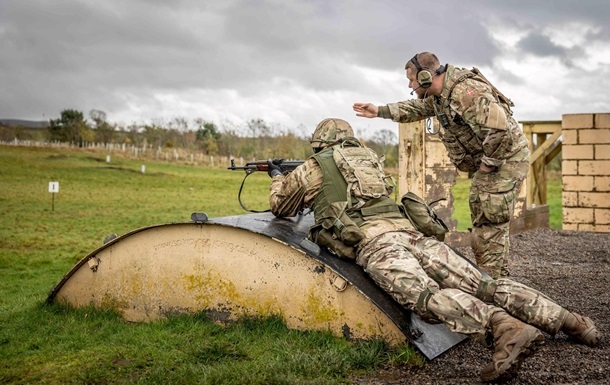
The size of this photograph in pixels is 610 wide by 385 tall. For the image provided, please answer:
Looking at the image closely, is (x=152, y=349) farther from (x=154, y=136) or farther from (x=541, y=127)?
(x=154, y=136)

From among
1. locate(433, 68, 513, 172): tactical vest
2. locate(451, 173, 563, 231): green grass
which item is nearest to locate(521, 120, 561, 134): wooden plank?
locate(451, 173, 563, 231): green grass

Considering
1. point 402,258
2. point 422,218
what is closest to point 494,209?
point 422,218

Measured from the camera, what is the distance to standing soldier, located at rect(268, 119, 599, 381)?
4355 millimetres

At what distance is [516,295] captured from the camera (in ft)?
15.6

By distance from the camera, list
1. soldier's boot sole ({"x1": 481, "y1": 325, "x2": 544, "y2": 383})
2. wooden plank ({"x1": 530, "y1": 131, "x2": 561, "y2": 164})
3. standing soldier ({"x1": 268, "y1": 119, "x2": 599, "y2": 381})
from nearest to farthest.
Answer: soldier's boot sole ({"x1": 481, "y1": 325, "x2": 544, "y2": 383}) → standing soldier ({"x1": 268, "y1": 119, "x2": 599, "y2": 381}) → wooden plank ({"x1": 530, "y1": 131, "x2": 561, "y2": 164})

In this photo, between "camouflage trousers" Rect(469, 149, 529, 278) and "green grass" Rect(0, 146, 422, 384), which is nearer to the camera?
"green grass" Rect(0, 146, 422, 384)

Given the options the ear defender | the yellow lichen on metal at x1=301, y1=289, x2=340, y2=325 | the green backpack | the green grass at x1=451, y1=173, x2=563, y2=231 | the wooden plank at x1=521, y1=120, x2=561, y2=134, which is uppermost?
the wooden plank at x1=521, y1=120, x2=561, y2=134

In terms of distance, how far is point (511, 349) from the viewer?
13.6 ft

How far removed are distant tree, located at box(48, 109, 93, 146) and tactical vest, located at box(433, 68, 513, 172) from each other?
60559 mm

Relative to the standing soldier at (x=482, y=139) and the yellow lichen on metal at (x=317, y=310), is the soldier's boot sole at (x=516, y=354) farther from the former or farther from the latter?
the standing soldier at (x=482, y=139)

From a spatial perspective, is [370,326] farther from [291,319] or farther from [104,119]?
[104,119]

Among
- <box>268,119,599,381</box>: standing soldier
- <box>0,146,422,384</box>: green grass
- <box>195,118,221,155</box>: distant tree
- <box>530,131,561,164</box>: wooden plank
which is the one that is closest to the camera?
<box>268,119,599,381</box>: standing soldier

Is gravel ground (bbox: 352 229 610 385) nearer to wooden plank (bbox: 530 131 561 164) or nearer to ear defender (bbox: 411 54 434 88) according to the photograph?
ear defender (bbox: 411 54 434 88)

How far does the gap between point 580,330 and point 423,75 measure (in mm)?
2518
